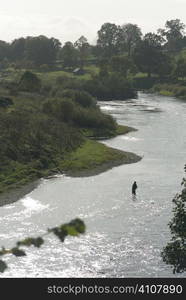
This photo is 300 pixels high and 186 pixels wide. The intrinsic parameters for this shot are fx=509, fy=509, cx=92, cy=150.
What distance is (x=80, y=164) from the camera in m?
87.8

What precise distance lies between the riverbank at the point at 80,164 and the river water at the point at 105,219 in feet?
6.09

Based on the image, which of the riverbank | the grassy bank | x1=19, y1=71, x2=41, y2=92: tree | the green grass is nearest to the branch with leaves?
the riverbank

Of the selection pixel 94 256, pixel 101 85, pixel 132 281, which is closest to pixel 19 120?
pixel 94 256

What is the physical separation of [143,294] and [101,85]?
7238 inches

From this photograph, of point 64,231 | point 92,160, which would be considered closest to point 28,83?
point 92,160

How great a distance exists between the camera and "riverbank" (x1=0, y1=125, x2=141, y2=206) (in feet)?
235

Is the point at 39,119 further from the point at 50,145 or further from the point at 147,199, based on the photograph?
the point at 147,199

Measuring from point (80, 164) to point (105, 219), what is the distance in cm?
3016

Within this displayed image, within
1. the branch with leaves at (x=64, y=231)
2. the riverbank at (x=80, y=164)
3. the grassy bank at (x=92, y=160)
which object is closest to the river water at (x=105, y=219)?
the riverbank at (x=80, y=164)

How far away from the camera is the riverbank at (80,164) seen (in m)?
71.6

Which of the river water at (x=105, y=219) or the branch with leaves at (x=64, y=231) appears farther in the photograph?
the river water at (x=105, y=219)

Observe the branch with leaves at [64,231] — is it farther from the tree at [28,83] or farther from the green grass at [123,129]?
the tree at [28,83]

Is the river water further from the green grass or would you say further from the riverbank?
the green grass

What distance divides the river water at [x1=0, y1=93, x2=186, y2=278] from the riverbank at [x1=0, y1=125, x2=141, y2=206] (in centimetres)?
186
